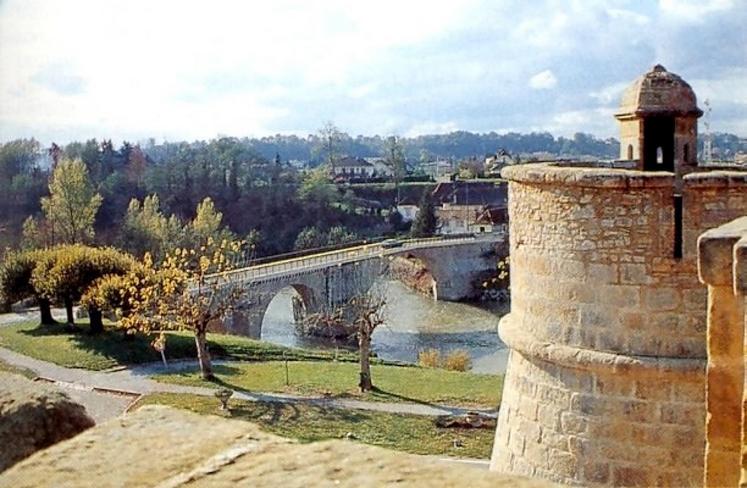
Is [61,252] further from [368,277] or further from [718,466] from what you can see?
[718,466]

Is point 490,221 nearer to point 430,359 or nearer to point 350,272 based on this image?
point 350,272

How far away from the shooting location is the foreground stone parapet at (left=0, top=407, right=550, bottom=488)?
1851mm

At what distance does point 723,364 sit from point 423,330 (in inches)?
1074

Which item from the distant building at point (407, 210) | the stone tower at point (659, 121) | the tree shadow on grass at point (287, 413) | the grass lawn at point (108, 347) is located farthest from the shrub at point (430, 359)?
the distant building at point (407, 210)

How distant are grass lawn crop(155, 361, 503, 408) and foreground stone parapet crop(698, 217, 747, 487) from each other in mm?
12191

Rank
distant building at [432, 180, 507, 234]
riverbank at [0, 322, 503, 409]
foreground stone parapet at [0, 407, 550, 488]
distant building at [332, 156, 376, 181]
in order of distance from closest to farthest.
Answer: foreground stone parapet at [0, 407, 550, 488] → riverbank at [0, 322, 503, 409] → distant building at [432, 180, 507, 234] → distant building at [332, 156, 376, 181]

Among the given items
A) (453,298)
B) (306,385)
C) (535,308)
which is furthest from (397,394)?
(453,298)

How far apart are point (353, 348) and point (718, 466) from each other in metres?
24.3

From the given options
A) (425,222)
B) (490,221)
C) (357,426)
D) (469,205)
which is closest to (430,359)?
(357,426)

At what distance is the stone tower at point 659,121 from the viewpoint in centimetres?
525

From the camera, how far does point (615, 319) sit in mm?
4531

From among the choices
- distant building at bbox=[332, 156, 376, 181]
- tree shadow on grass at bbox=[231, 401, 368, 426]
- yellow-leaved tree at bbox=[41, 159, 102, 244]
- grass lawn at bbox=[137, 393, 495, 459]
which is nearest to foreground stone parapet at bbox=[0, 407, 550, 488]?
grass lawn at bbox=[137, 393, 495, 459]

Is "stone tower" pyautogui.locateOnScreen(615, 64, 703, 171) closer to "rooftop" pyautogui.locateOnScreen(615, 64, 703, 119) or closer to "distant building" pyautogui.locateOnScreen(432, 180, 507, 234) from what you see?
"rooftop" pyautogui.locateOnScreen(615, 64, 703, 119)

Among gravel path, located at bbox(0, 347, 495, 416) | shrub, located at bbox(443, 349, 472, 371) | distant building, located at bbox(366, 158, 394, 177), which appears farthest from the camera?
distant building, located at bbox(366, 158, 394, 177)
